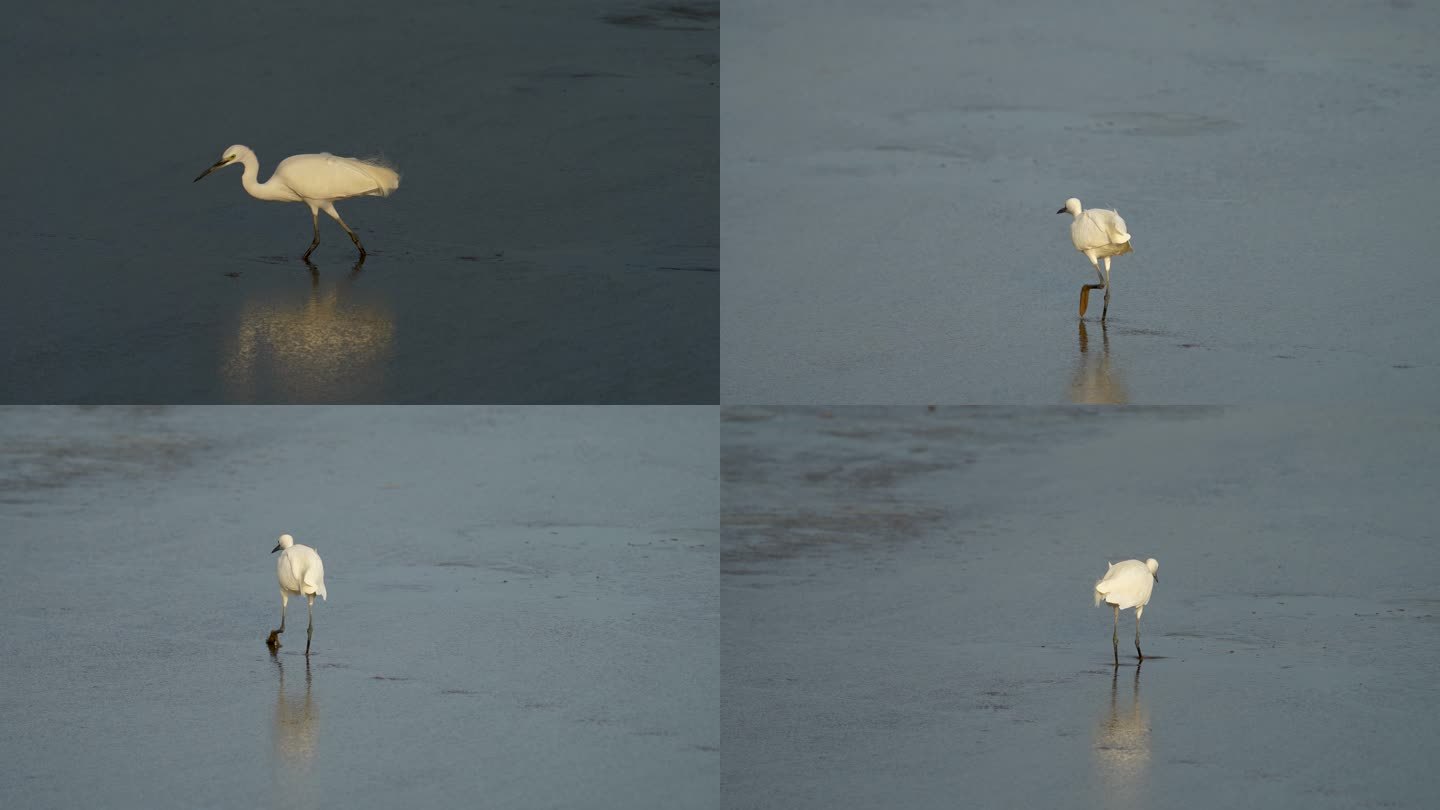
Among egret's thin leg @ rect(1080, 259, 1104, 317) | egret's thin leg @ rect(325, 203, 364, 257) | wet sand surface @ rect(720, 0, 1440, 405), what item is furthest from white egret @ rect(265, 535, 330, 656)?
egret's thin leg @ rect(1080, 259, 1104, 317)

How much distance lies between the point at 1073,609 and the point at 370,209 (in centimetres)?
379

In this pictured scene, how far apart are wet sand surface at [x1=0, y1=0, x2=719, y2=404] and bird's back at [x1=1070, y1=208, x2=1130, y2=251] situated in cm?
149

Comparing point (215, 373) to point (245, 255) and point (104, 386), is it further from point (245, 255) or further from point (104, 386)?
point (245, 255)

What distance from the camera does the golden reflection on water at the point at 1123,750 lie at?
17.5ft

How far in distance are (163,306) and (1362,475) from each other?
494 centimetres

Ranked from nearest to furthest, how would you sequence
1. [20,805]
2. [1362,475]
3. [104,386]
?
[20,805], [104,386], [1362,475]

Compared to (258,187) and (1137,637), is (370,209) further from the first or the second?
(1137,637)

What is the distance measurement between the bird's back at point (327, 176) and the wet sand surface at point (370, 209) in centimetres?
26

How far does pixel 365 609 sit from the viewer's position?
22.6 feet

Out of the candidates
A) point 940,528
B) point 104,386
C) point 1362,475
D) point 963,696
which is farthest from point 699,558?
point 1362,475

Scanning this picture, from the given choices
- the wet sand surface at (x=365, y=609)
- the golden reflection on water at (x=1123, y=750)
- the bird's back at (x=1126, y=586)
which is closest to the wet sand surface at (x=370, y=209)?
the wet sand surface at (x=365, y=609)

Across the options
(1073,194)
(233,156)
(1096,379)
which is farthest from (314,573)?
(1073,194)

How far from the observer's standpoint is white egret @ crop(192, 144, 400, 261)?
8266mm

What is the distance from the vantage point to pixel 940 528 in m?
7.94
